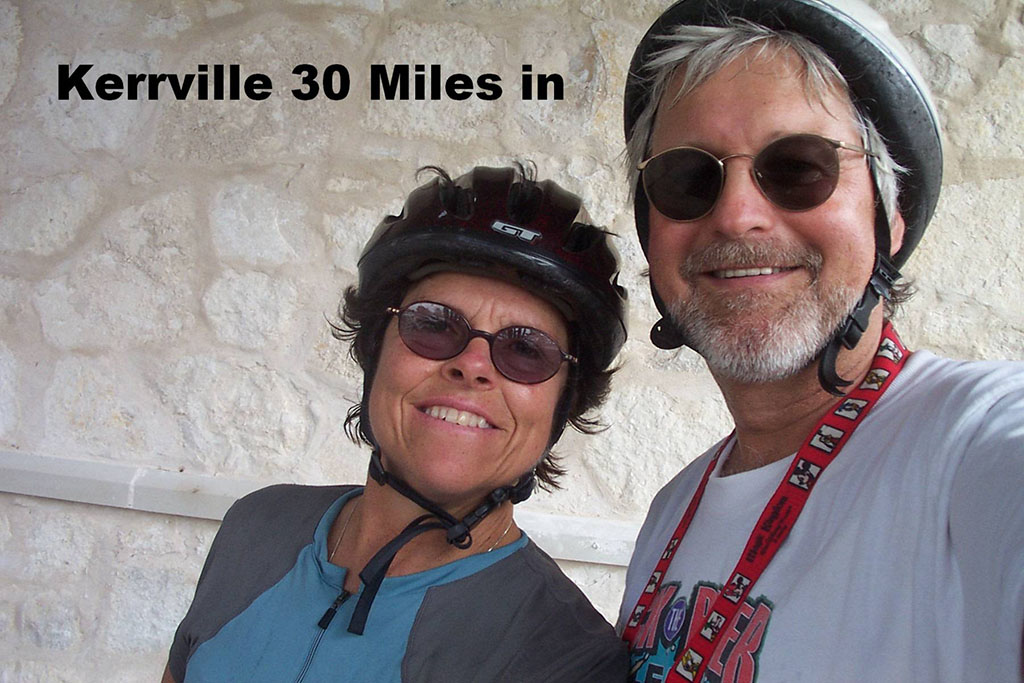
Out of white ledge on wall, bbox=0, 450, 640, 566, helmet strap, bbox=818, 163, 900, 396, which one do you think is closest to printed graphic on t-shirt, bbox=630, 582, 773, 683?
helmet strap, bbox=818, 163, 900, 396

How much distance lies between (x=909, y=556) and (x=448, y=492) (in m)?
0.86

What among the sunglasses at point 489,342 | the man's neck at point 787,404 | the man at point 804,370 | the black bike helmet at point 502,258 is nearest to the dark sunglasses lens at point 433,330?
the sunglasses at point 489,342

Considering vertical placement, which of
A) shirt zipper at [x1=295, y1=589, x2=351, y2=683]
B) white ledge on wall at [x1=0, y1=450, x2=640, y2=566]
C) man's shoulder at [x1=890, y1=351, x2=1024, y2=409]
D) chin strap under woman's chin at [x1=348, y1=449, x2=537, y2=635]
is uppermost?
man's shoulder at [x1=890, y1=351, x2=1024, y2=409]

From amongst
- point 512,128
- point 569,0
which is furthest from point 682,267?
point 569,0

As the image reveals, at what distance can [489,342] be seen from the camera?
1.57 meters

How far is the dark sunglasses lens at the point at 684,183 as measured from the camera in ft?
4.58

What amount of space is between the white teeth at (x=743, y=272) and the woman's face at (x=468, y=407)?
39 centimetres

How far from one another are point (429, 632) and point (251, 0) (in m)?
2.58

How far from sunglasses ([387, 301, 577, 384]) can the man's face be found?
1.07 ft

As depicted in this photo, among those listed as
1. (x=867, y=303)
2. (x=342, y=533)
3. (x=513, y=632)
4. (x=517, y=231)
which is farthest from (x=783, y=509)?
(x=342, y=533)

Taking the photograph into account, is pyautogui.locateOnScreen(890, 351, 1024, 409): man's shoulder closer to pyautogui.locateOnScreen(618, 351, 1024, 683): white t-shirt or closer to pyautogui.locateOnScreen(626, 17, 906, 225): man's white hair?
pyautogui.locateOnScreen(618, 351, 1024, 683): white t-shirt

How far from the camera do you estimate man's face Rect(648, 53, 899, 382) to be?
135cm

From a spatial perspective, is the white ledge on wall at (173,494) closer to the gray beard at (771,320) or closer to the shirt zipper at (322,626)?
the shirt zipper at (322,626)

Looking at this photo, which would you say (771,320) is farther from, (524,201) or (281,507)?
(281,507)
